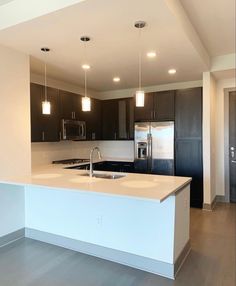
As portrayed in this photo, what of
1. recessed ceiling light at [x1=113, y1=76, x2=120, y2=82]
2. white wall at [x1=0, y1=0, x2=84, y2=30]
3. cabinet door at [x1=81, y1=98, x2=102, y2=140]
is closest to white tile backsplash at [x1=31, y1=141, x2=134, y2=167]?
cabinet door at [x1=81, y1=98, x2=102, y2=140]

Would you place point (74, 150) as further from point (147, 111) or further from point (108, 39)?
point (108, 39)

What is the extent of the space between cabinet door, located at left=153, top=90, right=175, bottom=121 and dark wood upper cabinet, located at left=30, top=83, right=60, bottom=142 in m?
2.01

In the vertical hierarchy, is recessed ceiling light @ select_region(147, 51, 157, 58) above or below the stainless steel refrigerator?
above

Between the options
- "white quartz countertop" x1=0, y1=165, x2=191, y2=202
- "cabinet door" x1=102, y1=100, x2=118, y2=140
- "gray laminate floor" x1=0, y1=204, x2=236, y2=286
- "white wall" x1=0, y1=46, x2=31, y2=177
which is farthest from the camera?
"cabinet door" x1=102, y1=100, x2=118, y2=140

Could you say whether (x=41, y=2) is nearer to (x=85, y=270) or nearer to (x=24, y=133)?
(x=24, y=133)

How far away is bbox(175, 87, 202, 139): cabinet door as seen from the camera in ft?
15.5

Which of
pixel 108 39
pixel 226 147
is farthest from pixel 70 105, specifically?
pixel 226 147

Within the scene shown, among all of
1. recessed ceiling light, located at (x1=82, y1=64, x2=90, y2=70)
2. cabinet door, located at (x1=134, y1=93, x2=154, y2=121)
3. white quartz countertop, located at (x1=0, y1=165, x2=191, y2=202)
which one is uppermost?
recessed ceiling light, located at (x1=82, y1=64, x2=90, y2=70)

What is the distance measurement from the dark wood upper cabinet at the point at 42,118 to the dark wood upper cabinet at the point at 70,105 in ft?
0.46

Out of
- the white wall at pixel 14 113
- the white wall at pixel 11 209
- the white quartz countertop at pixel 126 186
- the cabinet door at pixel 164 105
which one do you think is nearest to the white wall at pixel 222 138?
the cabinet door at pixel 164 105

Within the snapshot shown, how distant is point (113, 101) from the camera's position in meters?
5.76

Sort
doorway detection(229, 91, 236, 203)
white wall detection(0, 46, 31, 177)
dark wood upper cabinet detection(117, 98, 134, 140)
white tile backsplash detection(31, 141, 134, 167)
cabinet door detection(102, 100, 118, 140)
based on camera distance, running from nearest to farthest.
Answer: white wall detection(0, 46, 31, 177)
white tile backsplash detection(31, 141, 134, 167)
doorway detection(229, 91, 236, 203)
dark wood upper cabinet detection(117, 98, 134, 140)
cabinet door detection(102, 100, 118, 140)

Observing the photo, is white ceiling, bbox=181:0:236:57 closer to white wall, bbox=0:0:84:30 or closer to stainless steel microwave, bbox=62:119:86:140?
white wall, bbox=0:0:84:30

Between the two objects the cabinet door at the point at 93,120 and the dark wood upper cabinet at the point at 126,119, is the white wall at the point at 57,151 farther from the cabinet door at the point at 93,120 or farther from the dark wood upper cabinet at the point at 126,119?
the dark wood upper cabinet at the point at 126,119
